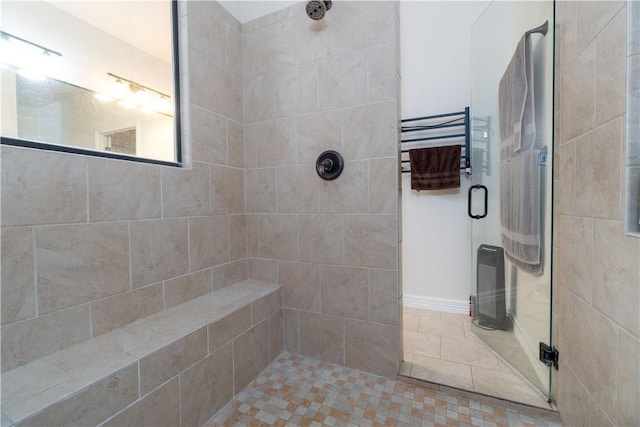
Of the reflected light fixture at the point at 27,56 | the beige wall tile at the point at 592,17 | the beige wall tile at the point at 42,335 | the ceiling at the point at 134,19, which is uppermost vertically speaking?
the ceiling at the point at 134,19

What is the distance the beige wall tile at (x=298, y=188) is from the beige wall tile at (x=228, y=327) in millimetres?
642

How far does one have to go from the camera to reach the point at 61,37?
106 centimetres

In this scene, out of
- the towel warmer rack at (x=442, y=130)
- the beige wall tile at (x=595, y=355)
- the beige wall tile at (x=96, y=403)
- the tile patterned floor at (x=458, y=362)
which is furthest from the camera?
the towel warmer rack at (x=442, y=130)

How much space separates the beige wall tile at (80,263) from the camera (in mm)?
932

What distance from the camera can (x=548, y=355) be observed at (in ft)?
4.09

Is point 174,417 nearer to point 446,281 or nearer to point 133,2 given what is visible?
point 133,2

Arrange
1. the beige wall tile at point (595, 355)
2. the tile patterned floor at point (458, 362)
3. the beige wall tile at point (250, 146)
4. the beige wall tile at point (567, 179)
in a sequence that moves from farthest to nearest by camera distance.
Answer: the beige wall tile at point (250, 146), the tile patterned floor at point (458, 362), the beige wall tile at point (567, 179), the beige wall tile at point (595, 355)

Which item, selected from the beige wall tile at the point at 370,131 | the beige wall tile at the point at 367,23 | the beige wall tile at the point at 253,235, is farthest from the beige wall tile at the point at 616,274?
the beige wall tile at the point at 253,235

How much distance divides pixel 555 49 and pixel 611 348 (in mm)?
1198

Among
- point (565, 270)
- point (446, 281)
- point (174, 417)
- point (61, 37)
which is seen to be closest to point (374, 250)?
point (565, 270)

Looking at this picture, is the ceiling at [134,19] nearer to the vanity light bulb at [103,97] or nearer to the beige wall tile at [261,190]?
the vanity light bulb at [103,97]

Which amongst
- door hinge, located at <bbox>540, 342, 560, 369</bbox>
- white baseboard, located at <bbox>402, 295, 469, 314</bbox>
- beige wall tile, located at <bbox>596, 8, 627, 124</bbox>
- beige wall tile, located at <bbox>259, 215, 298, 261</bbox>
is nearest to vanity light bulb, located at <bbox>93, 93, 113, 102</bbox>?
beige wall tile, located at <bbox>259, 215, 298, 261</bbox>

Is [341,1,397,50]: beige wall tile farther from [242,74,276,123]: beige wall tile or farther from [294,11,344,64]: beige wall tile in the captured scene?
[242,74,276,123]: beige wall tile

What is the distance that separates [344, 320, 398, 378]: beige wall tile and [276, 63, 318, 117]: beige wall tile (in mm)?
1307
